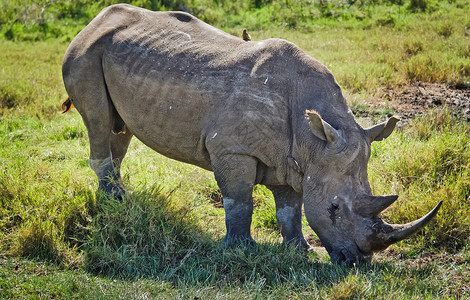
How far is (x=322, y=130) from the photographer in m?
4.43

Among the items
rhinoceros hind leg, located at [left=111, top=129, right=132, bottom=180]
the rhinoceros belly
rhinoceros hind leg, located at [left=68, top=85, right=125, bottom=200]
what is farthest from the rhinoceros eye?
rhinoceros hind leg, located at [left=111, top=129, right=132, bottom=180]

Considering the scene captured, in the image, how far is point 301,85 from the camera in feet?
15.6

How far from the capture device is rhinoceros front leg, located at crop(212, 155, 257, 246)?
4.75 meters

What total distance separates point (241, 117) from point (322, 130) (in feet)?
2.21

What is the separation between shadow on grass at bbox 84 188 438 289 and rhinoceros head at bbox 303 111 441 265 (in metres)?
0.20

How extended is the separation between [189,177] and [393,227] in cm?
281

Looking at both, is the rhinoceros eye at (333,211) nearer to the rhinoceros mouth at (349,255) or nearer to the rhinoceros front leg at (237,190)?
the rhinoceros mouth at (349,255)

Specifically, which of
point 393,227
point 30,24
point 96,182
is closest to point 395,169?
point 393,227

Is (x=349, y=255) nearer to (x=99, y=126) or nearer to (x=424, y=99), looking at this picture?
(x=99, y=126)

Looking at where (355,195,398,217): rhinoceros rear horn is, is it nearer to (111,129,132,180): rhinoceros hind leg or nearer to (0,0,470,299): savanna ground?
(0,0,470,299): savanna ground

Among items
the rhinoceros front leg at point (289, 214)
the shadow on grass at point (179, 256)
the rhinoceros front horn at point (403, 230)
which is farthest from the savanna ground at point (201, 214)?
the rhinoceros front horn at point (403, 230)

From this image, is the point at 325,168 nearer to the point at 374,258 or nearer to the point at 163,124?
the point at 374,258

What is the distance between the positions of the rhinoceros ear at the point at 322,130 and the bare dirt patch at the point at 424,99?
3.84 m

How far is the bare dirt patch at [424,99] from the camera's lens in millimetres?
Result: 8062
